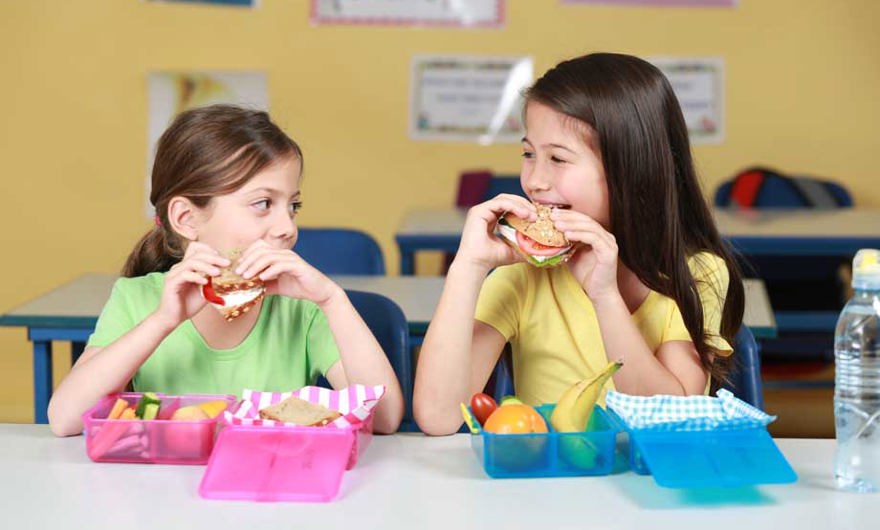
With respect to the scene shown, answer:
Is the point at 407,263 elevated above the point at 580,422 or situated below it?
below

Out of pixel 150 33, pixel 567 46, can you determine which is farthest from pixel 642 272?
pixel 150 33

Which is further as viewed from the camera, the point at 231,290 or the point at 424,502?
the point at 231,290

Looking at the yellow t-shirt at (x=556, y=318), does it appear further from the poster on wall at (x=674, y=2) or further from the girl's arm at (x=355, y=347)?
the poster on wall at (x=674, y=2)

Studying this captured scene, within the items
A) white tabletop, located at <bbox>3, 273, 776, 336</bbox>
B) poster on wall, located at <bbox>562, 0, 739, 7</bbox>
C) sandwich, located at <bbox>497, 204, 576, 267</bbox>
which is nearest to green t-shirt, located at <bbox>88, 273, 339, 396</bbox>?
sandwich, located at <bbox>497, 204, 576, 267</bbox>

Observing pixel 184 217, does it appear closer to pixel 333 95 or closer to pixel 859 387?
pixel 859 387

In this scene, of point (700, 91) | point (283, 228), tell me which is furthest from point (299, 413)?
point (700, 91)

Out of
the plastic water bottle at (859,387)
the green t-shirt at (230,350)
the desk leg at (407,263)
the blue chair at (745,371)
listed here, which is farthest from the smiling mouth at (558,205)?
the desk leg at (407,263)

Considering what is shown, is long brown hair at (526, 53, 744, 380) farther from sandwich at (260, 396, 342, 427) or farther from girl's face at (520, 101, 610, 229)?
sandwich at (260, 396, 342, 427)

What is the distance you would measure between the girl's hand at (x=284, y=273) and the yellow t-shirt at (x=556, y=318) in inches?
11.0

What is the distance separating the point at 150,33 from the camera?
490cm

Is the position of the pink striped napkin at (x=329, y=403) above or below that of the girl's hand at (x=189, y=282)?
below

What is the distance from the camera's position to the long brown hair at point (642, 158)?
1812 mm

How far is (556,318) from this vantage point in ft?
6.26

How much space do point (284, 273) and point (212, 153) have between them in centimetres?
28
